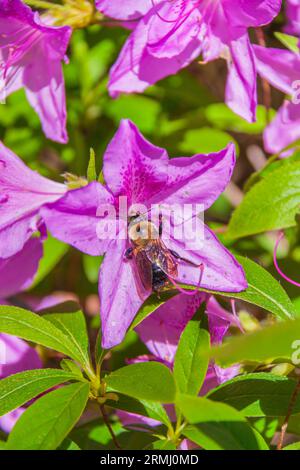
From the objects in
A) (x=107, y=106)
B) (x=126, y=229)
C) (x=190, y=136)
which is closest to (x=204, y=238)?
(x=126, y=229)

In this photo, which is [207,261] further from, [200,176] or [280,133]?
[280,133]

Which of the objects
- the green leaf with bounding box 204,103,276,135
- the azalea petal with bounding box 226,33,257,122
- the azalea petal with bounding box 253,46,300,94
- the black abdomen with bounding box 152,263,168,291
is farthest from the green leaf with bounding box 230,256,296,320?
the green leaf with bounding box 204,103,276,135

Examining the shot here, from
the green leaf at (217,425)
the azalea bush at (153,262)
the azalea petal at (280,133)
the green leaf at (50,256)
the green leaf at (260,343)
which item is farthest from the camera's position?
the green leaf at (50,256)

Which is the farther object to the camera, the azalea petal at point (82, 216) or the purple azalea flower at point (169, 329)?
the purple azalea flower at point (169, 329)

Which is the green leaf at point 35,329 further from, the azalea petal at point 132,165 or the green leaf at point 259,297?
the azalea petal at point 132,165

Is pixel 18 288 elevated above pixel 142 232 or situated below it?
below

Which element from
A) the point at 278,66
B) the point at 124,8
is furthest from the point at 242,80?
the point at 124,8

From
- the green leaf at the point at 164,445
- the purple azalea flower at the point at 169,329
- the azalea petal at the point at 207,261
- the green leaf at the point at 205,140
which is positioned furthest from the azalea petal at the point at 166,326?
the green leaf at the point at 205,140
